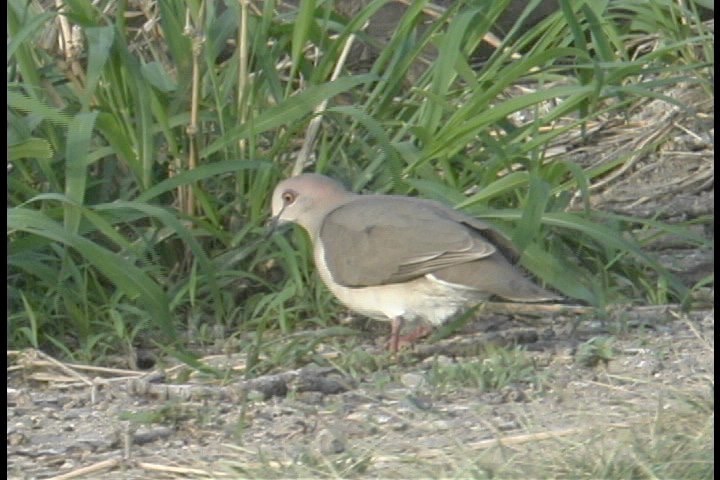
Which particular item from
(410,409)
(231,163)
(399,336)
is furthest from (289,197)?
(410,409)

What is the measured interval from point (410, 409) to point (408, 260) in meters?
0.66

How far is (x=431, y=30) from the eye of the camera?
581cm

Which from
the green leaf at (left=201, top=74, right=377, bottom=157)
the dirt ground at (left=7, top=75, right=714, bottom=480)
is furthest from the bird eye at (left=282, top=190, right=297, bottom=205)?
the dirt ground at (left=7, top=75, right=714, bottom=480)

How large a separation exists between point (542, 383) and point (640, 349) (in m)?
0.48

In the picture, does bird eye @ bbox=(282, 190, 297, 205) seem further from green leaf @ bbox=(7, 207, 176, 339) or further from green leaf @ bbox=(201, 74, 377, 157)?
green leaf @ bbox=(7, 207, 176, 339)

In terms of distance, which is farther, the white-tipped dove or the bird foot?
the bird foot

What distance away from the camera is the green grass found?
505cm

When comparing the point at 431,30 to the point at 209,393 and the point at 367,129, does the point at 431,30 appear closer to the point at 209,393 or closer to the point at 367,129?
the point at 367,129

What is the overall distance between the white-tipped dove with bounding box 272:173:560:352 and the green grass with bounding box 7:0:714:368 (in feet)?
0.64

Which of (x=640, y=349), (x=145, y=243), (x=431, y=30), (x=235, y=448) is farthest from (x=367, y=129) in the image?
(x=235, y=448)

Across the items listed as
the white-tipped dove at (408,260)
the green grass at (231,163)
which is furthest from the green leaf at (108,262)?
the white-tipped dove at (408,260)

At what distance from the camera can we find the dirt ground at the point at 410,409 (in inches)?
150

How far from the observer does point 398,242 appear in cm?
497

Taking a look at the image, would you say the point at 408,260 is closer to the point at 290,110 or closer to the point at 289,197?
the point at 289,197
